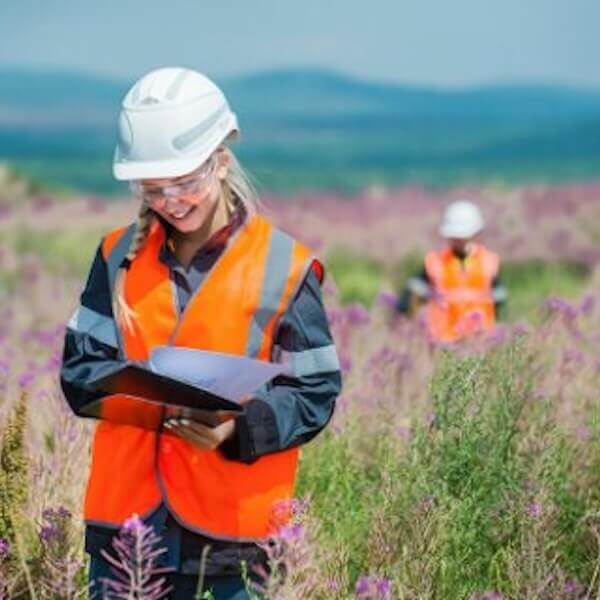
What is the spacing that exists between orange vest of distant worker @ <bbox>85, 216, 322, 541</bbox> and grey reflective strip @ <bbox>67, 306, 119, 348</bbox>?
0.09 ft

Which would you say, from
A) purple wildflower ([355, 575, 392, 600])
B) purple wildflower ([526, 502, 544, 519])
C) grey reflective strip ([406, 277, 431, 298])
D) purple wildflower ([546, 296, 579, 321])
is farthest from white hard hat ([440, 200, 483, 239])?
purple wildflower ([355, 575, 392, 600])

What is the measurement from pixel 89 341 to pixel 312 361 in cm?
48

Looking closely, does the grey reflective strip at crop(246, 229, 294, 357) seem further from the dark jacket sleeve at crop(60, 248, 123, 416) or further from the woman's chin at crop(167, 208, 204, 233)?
the dark jacket sleeve at crop(60, 248, 123, 416)

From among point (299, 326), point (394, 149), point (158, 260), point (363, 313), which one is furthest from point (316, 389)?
point (394, 149)

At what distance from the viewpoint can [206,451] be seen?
141 inches

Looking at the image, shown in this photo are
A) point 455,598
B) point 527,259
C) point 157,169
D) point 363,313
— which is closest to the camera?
point 157,169

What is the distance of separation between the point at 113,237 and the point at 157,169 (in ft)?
0.93

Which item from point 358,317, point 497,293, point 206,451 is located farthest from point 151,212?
point 497,293

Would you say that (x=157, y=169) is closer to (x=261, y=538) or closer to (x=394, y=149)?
(x=261, y=538)

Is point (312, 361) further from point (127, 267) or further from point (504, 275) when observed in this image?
point (504, 275)

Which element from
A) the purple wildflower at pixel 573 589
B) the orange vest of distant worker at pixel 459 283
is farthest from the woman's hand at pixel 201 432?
the orange vest of distant worker at pixel 459 283

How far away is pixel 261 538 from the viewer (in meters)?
3.59

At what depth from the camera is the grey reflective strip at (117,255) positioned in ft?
12.1

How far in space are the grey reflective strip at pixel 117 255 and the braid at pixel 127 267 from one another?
1 cm
